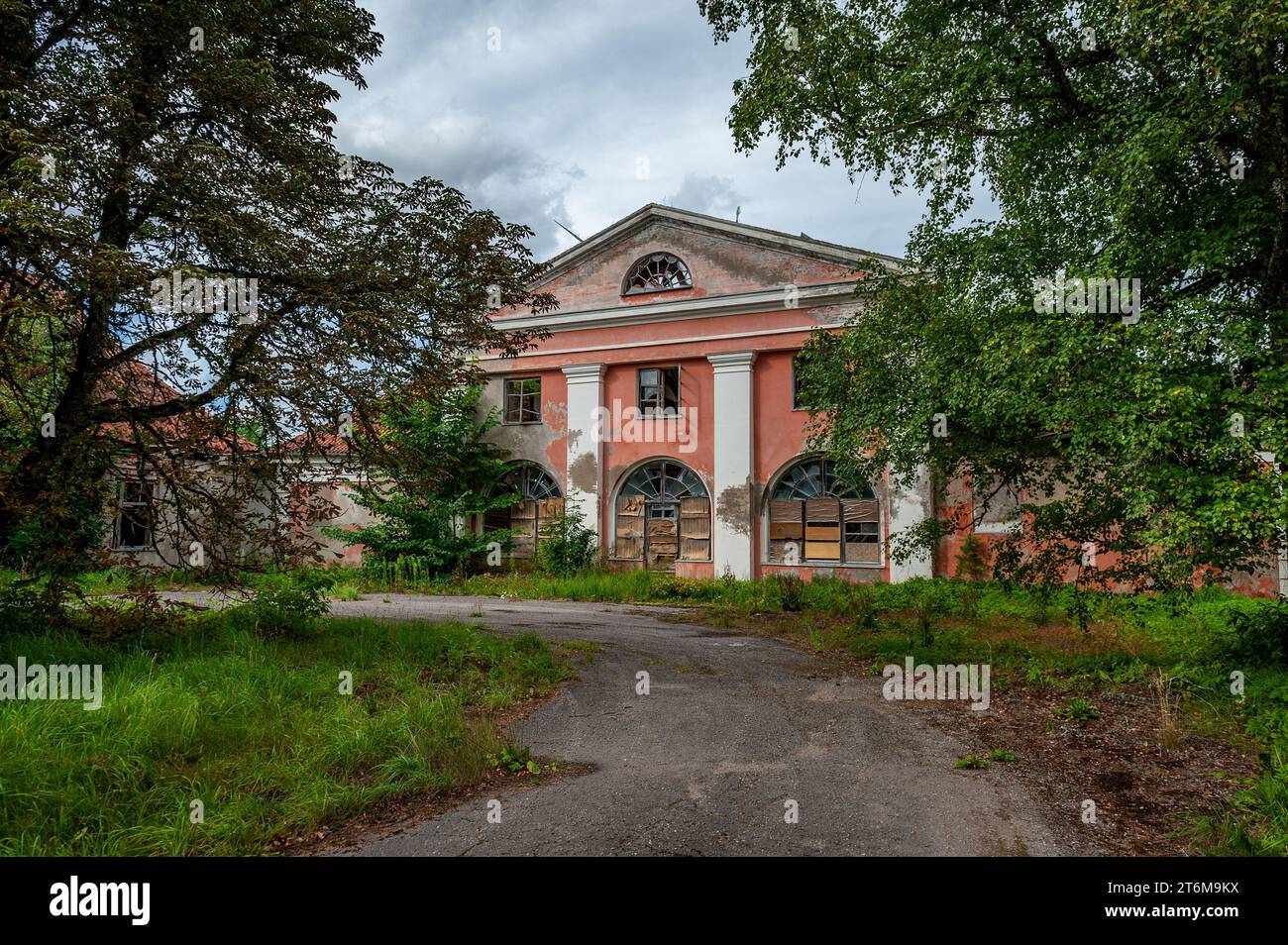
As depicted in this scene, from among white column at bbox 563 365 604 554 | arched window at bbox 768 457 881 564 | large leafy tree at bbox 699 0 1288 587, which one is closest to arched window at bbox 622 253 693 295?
white column at bbox 563 365 604 554

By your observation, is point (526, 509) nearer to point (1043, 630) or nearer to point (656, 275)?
point (656, 275)

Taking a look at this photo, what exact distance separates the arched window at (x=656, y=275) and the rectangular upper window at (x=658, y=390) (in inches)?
89.9

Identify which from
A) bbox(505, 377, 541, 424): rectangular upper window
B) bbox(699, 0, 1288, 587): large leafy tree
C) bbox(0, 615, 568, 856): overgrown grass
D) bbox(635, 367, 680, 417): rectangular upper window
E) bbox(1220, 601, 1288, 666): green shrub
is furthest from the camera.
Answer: bbox(505, 377, 541, 424): rectangular upper window

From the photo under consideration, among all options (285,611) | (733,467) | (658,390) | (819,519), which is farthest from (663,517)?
(285,611)

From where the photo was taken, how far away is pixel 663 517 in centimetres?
1953

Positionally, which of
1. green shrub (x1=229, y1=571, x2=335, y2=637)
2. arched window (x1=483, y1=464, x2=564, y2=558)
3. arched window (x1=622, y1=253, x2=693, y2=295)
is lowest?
green shrub (x1=229, y1=571, x2=335, y2=637)

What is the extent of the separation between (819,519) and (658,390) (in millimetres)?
5659

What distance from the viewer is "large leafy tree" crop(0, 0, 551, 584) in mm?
5961

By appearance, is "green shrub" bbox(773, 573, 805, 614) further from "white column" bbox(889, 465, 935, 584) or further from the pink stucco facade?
"white column" bbox(889, 465, 935, 584)

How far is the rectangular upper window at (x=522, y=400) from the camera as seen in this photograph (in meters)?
21.1

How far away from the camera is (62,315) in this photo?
5648 millimetres

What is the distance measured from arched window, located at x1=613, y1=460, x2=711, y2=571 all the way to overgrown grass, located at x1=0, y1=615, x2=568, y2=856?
11753 millimetres
